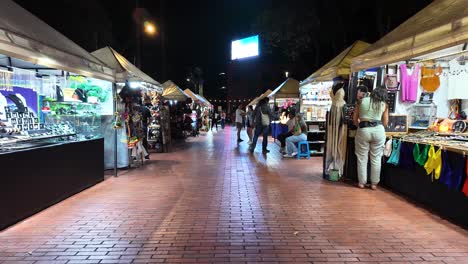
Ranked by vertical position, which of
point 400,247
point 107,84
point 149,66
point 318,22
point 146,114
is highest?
point 318,22

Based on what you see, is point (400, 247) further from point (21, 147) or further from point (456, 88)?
point (21, 147)

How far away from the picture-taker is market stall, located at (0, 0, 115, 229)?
4.18m

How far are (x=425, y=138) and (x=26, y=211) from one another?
608 centimetres

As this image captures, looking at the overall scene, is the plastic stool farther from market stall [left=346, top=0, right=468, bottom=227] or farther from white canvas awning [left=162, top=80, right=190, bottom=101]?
white canvas awning [left=162, top=80, right=190, bottom=101]

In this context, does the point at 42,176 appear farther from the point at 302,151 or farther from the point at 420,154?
the point at 302,151

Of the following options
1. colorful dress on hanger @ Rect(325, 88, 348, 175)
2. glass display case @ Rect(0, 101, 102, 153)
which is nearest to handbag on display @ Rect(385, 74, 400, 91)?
colorful dress on hanger @ Rect(325, 88, 348, 175)

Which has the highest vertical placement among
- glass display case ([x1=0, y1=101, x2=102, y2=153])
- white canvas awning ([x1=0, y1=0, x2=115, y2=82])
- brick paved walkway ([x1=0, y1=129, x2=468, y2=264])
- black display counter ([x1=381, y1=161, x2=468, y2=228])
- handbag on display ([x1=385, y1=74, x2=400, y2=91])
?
white canvas awning ([x1=0, y1=0, x2=115, y2=82])

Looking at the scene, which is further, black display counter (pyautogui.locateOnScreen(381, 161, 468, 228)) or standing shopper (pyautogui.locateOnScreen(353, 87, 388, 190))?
standing shopper (pyautogui.locateOnScreen(353, 87, 388, 190))

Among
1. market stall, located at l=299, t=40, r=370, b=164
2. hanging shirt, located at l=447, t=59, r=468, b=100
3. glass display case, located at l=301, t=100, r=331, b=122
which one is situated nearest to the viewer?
hanging shirt, located at l=447, t=59, r=468, b=100

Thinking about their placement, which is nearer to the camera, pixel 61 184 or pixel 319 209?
pixel 319 209

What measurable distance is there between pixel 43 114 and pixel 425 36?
22.5 ft

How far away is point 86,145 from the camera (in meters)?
5.89

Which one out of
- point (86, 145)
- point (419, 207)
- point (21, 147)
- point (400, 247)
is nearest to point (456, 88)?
point (419, 207)

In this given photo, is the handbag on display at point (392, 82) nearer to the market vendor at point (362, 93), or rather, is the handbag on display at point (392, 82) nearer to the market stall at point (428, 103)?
the market stall at point (428, 103)
